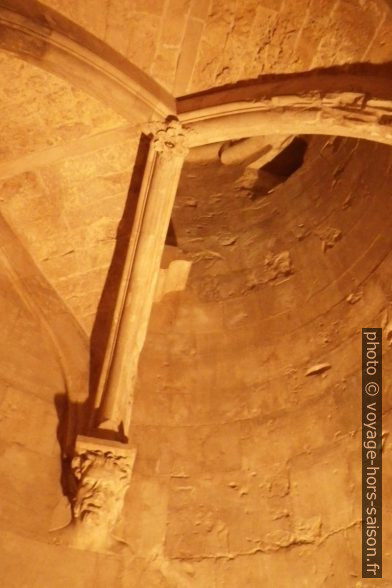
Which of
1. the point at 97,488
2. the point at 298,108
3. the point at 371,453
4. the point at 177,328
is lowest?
the point at 97,488

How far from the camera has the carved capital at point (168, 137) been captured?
4668 millimetres

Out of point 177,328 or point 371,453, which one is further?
point 177,328

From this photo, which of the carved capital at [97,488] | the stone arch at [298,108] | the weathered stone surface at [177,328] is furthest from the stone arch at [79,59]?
the carved capital at [97,488]

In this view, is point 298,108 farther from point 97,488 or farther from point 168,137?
point 97,488

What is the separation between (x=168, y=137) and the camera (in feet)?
15.4

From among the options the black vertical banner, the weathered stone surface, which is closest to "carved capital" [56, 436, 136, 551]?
the weathered stone surface

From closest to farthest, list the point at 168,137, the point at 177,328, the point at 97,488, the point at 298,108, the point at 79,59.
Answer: the point at 97,488 < the point at 79,59 < the point at 298,108 < the point at 168,137 < the point at 177,328

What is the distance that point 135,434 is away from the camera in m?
4.87

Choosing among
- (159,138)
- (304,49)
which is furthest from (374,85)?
(159,138)

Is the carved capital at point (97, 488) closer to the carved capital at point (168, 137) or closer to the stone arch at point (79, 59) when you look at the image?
the carved capital at point (168, 137)

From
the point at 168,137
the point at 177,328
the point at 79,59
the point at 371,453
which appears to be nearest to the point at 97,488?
the point at 177,328

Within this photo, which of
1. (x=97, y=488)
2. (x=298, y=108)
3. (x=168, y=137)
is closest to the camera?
(x=97, y=488)

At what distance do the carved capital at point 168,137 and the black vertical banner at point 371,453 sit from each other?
1.95m

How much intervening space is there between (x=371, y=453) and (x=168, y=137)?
260 cm
